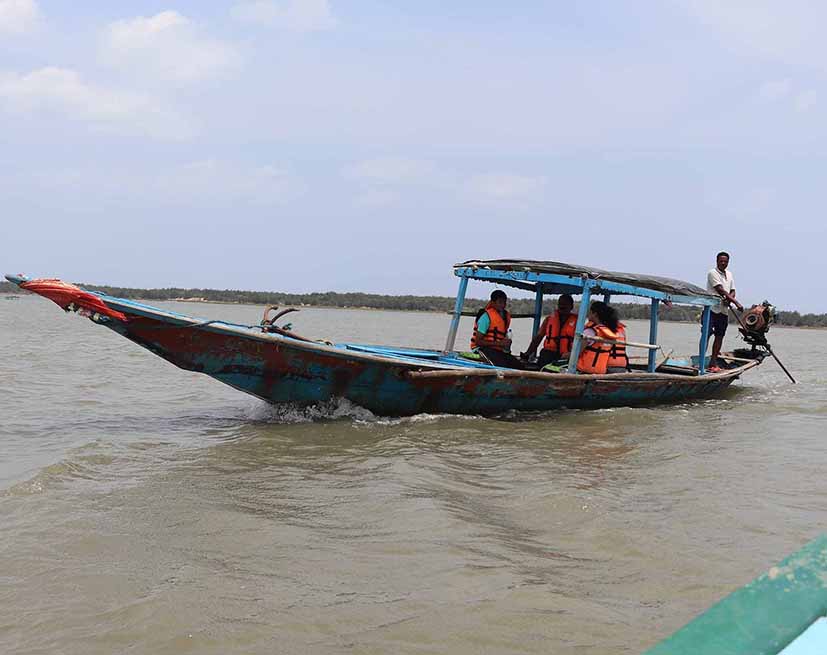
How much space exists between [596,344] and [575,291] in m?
1.07

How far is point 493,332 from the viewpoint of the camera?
9641 millimetres

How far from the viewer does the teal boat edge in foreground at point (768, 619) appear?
49.1 inches

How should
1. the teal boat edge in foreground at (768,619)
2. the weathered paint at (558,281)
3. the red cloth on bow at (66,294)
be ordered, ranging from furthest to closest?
the weathered paint at (558,281) < the red cloth on bow at (66,294) < the teal boat edge in foreground at (768,619)

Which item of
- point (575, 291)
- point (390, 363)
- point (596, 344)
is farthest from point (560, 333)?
point (390, 363)

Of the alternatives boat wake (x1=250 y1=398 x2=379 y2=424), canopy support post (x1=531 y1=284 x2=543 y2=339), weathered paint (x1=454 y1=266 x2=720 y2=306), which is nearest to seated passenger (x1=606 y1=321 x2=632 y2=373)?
weathered paint (x1=454 y1=266 x2=720 y2=306)

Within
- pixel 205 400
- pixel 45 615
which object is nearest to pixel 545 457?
pixel 45 615

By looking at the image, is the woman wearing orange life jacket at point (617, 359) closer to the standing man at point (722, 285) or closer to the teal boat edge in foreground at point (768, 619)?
the standing man at point (722, 285)

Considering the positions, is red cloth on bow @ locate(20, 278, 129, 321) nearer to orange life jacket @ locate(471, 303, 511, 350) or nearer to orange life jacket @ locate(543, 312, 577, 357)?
orange life jacket @ locate(471, 303, 511, 350)

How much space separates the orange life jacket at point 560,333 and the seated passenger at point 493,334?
0.58 m

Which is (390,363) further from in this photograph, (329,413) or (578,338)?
(578,338)

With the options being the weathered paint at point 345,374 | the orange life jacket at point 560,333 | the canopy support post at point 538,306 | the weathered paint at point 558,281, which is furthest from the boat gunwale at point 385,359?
the canopy support post at point 538,306

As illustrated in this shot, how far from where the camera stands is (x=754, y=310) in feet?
40.9

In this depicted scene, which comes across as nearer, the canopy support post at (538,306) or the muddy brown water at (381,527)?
the muddy brown water at (381,527)

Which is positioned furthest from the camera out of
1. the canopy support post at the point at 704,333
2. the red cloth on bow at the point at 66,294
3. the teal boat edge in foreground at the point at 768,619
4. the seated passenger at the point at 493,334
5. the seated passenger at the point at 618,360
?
the canopy support post at the point at 704,333
